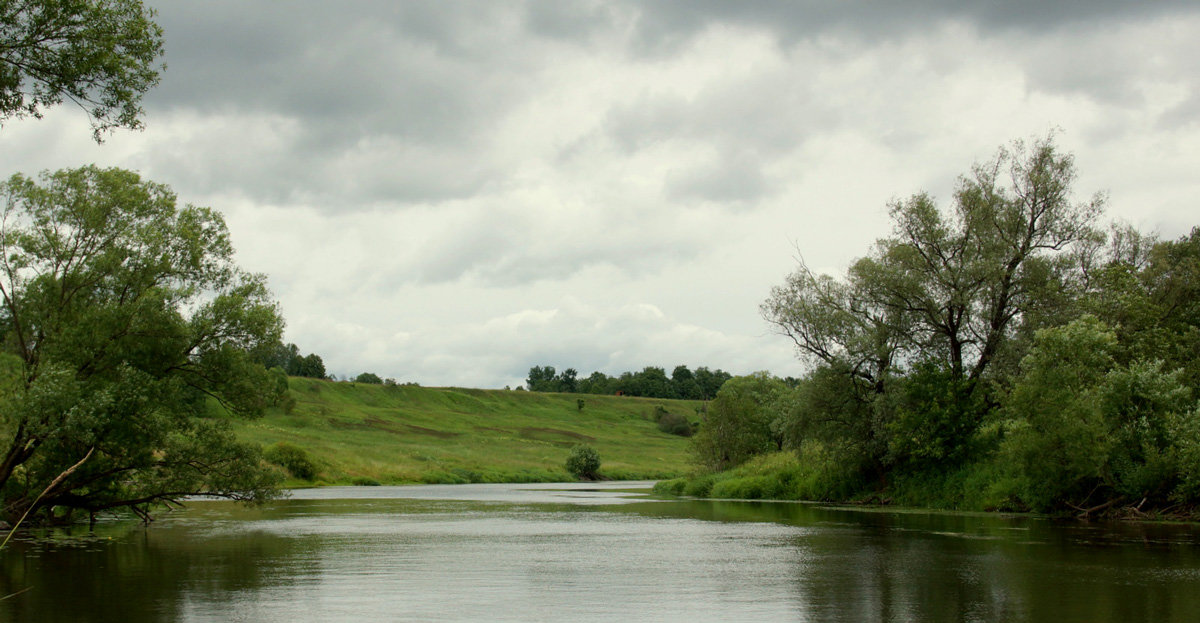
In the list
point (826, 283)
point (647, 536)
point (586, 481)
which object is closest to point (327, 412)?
point (586, 481)

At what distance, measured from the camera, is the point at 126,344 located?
93.1 ft

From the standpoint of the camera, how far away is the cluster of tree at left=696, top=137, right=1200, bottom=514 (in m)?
35.5

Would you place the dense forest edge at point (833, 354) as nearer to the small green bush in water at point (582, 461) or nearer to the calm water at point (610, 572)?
the calm water at point (610, 572)

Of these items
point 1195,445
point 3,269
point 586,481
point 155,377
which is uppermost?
point 3,269

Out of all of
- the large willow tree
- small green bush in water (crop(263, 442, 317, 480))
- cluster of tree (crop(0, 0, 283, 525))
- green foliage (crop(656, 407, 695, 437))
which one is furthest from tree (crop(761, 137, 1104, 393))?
green foliage (crop(656, 407, 695, 437))

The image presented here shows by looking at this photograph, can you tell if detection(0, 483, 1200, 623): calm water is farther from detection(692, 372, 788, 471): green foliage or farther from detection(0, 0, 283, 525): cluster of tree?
detection(692, 372, 788, 471): green foliage

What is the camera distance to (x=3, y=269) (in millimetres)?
28594

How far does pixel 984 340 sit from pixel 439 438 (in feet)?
355

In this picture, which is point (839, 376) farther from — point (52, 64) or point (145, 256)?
point (52, 64)

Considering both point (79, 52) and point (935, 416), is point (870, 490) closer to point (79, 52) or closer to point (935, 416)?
point (935, 416)

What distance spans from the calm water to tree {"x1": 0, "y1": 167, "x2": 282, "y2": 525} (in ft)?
7.26

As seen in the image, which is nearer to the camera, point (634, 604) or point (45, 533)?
point (634, 604)

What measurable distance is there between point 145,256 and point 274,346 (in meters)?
4.92

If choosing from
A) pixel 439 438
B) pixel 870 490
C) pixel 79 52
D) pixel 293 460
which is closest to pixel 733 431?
pixel 870 490
